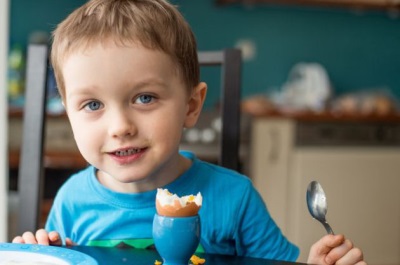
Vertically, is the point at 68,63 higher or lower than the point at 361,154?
higher

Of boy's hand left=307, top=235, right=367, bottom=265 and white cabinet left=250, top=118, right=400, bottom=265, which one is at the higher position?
boy's hand left=307, top=235, right=367, bottom=265

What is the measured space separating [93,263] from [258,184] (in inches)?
103

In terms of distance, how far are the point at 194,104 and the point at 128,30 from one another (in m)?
0.21

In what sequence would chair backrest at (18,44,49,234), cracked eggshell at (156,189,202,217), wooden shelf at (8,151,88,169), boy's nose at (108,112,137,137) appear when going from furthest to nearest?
wooden shelf at (8,151,88,169)
chair backrest at (18,44,49,234)
boy's nose at (108,112,137,137)
cracked eggshell at (156,189,202,217)

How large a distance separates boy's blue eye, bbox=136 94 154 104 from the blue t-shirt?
0.70ft

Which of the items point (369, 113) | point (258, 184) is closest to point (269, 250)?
point (258, 184)

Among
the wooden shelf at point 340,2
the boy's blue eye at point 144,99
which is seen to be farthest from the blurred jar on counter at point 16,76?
the boy's blue eye at point 144,99

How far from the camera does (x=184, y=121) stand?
103 cm

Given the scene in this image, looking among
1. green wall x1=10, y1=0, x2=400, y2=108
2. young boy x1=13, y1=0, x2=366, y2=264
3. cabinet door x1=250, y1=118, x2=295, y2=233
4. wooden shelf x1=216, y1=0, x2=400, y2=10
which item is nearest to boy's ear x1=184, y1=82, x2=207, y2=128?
young boy x1=13, y1=0, x2=366, y2=264

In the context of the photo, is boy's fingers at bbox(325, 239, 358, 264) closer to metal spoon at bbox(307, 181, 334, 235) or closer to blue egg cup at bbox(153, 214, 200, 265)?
metal spoon at bbox(307, 181, 334, 235)

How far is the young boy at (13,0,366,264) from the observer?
89 centimetres

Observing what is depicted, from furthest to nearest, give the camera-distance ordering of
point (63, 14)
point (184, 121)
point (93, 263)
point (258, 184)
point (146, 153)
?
point (63, 14)
point (258, 184)
point (184, 121)
point (146, 153)
point (93, 263)

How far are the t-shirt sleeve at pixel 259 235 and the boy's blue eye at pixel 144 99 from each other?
0.94ft

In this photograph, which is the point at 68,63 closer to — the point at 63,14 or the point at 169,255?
the point at 169,255
